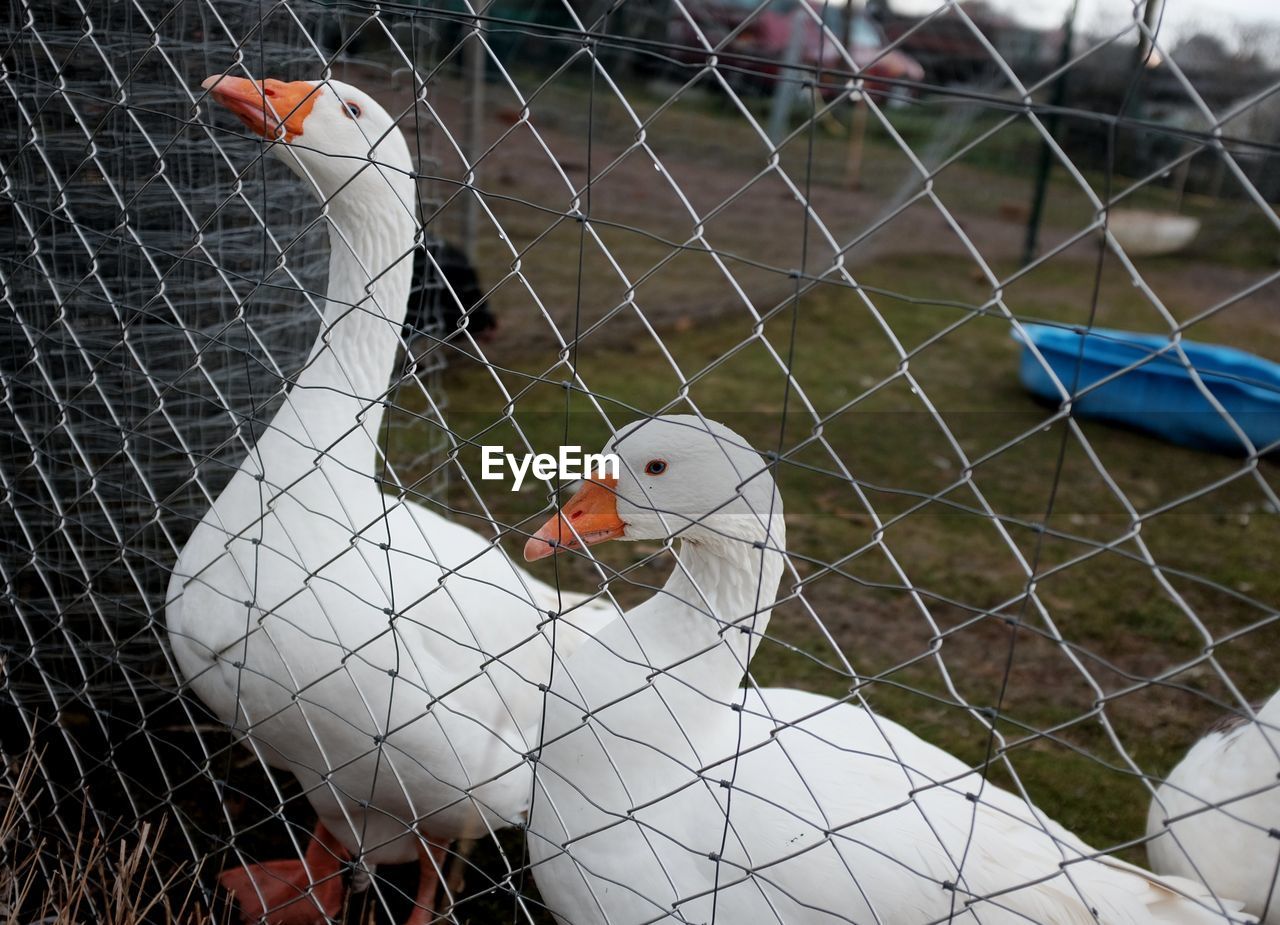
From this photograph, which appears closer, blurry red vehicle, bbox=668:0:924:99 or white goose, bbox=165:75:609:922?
white goose, bbox=165:75:609:922

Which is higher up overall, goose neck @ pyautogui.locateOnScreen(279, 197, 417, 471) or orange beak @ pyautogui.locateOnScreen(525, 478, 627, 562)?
orange beak @ pyautogui.locateOnScreen(525, 478, 627, 562)

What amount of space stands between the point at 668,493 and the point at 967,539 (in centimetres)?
308

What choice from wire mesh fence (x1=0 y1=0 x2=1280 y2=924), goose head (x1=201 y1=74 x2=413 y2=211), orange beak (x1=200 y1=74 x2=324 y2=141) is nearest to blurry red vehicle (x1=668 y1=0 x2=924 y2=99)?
wire mesh fence (x1=0 y1=0 x2=1280 y2=924)

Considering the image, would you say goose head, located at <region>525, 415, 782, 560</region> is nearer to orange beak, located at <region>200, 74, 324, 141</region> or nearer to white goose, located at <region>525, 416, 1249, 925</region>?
white goose, located at <region>525, 416, 1249, 925</region>

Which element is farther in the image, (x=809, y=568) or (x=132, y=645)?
(x=809, y=568)

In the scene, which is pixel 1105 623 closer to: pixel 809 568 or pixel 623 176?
pixel 809 568

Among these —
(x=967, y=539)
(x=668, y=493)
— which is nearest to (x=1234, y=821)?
(x=668, y=493)

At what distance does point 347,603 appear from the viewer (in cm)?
210

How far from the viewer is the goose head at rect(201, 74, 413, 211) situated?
2078mm

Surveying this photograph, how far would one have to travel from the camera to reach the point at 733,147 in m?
9.03

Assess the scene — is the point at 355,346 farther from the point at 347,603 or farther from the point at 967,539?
the point at 967,539

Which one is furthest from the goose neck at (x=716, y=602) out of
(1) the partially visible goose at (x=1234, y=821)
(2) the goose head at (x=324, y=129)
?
(2) the goose head at (x=324, y=129)

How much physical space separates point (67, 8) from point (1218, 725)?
2.95 meters

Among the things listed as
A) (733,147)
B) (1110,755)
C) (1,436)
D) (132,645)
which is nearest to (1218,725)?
(1110,755)
